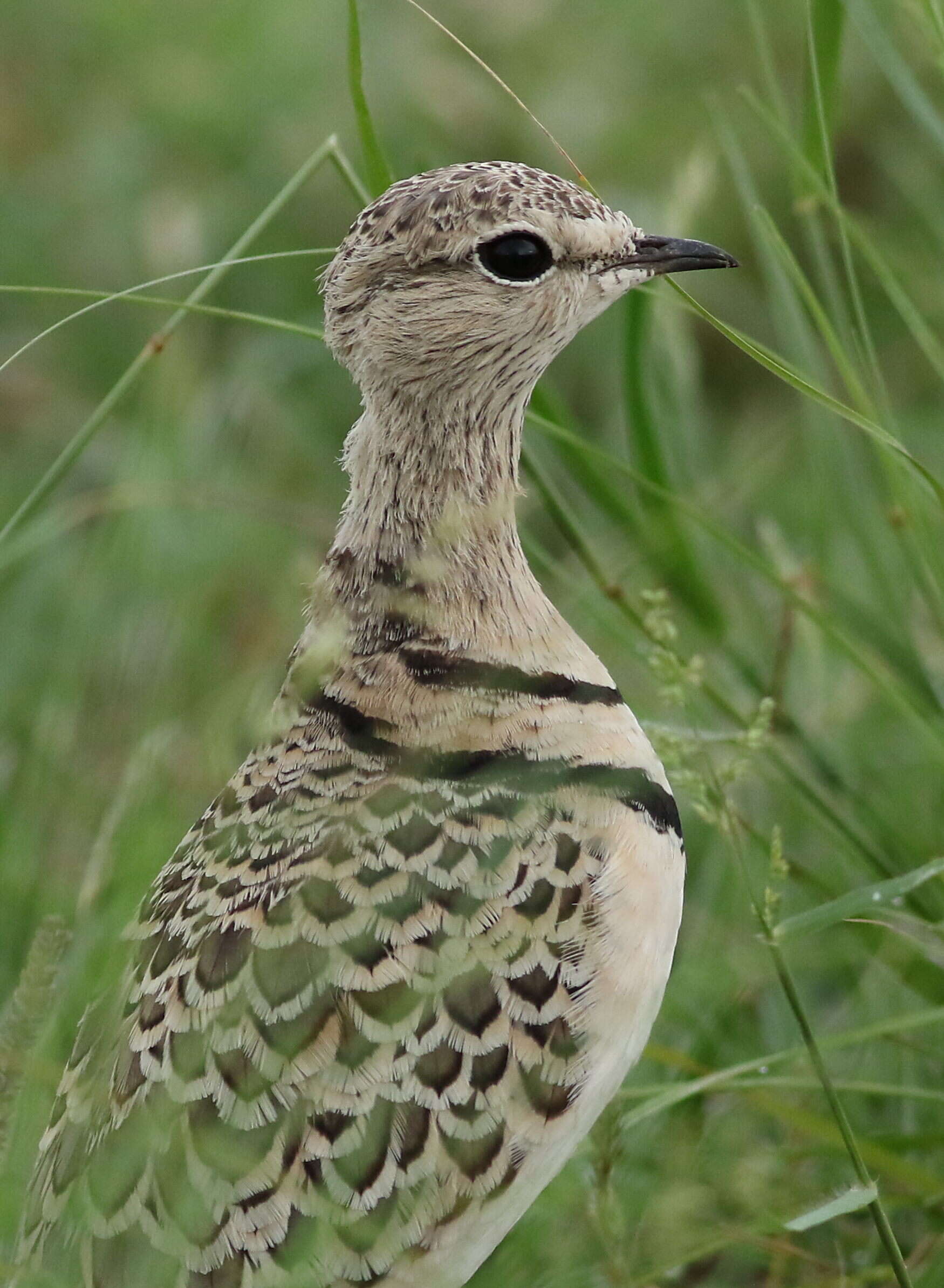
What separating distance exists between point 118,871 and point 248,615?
177cm

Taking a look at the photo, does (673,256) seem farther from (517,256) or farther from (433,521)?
(433,521)

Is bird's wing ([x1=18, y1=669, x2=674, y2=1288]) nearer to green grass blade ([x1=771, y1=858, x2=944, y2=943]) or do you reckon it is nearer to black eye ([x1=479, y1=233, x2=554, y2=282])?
green grass blade ([x1=771, y1=858, x2=944, y2=943])

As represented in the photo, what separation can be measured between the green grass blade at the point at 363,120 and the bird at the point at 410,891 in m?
0.18

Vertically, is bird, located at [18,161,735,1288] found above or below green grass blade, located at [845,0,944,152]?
below

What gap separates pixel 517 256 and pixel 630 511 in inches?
28.5

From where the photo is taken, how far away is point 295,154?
187 inches

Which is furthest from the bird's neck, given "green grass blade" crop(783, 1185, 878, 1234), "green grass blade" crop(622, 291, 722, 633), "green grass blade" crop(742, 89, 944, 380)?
"green grass blade" crop(783, 1185, 878, 1234)

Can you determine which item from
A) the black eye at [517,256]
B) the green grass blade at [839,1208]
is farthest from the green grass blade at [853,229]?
the green grass blade at [839,1208]

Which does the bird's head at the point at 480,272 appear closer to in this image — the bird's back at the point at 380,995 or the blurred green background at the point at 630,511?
the blurred green background at the point at 630,511

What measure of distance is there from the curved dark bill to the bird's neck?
236mm

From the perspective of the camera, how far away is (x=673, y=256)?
7.70 feet

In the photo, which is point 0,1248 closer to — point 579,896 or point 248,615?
point 579,896

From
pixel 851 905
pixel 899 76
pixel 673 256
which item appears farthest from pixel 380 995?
pixel 899 76

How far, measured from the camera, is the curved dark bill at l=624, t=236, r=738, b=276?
2346 millimetres
